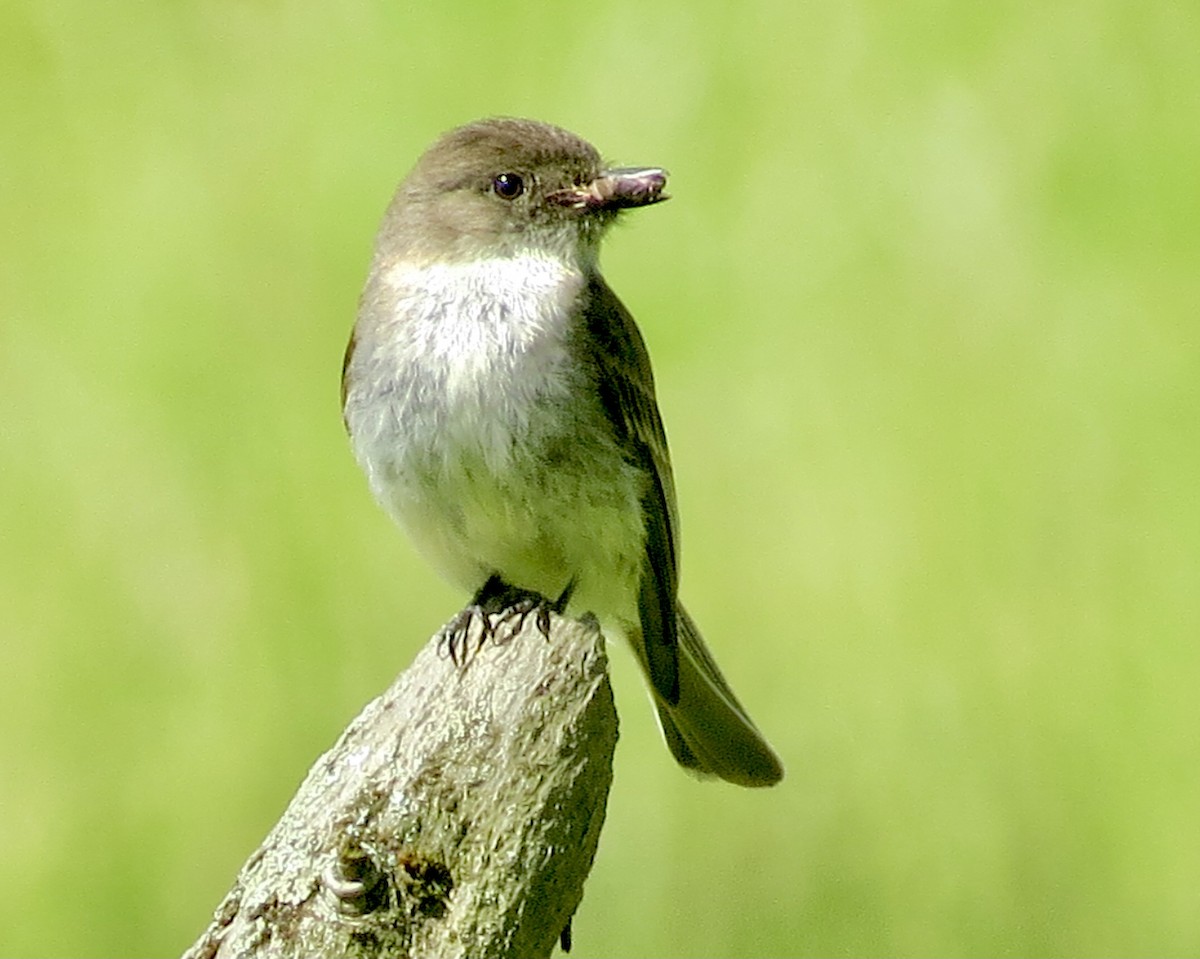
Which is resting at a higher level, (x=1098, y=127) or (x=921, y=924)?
(x=1098, y=127)

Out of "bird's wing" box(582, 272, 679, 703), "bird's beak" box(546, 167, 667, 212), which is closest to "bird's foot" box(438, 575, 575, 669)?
"bird's wing" box(582, 272, 679, 703)

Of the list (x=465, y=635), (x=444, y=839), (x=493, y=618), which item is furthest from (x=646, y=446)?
(x=444, y=839)

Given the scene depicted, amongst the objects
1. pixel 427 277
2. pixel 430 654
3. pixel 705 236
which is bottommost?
pixel 430 654

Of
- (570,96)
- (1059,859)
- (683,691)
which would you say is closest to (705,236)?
(570,96)

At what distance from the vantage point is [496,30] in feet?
11.7

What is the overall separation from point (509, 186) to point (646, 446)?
463 mm

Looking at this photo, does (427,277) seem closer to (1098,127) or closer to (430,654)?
(430,654)

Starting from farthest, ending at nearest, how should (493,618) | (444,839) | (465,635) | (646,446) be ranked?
(646,446) < (493,618) < (465,635) < (444,839)

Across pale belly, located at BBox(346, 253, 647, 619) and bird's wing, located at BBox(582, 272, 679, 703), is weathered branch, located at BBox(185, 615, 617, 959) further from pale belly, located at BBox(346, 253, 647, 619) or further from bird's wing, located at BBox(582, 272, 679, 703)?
bird's wing, located at BBox(582, 272, 679, 703)

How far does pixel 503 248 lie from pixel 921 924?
1.40 meters

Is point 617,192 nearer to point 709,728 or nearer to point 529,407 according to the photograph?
point 529,407

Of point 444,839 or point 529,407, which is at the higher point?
point 529,407

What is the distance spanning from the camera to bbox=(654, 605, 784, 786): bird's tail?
2.77m

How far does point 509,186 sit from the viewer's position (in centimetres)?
285
